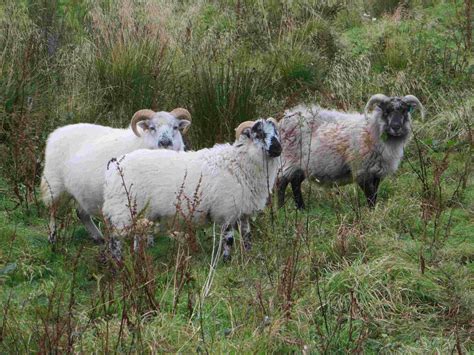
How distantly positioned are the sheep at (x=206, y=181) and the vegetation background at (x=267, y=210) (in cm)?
29

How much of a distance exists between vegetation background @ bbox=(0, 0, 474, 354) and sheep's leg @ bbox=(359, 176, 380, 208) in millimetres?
219

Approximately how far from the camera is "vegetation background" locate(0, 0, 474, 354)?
5035mm

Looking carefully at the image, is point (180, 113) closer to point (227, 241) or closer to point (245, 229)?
point (245, 229)

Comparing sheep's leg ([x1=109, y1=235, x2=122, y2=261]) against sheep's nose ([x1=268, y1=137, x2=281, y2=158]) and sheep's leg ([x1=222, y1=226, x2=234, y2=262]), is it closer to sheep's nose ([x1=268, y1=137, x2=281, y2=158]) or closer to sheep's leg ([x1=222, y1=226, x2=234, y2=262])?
sheep's leg ([x1=222, y1=226, x2=234, y2=262])

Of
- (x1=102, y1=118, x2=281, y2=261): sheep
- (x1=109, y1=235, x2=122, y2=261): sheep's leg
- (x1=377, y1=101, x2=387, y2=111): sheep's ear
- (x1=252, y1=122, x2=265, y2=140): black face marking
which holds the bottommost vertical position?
(x1=109, y1=235, x2=122, y2=261): sheep's leg

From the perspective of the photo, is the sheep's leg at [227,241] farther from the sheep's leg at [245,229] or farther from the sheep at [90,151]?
the sheep at [90,151]

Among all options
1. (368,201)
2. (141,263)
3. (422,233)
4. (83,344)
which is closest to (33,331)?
(83,344)

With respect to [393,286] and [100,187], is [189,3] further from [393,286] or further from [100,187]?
[393,286]

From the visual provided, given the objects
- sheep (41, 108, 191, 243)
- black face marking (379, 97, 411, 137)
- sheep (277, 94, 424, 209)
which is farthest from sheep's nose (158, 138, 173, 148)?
black face marking (379, 97, 411, 137)

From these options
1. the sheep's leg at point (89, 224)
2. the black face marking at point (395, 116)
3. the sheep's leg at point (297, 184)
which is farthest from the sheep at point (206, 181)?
the black face marking at point (395, 116)

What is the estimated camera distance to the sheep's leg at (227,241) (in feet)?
22.0

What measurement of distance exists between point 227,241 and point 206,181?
50 cm

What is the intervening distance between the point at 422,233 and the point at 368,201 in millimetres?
1400

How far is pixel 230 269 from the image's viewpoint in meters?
6.18
